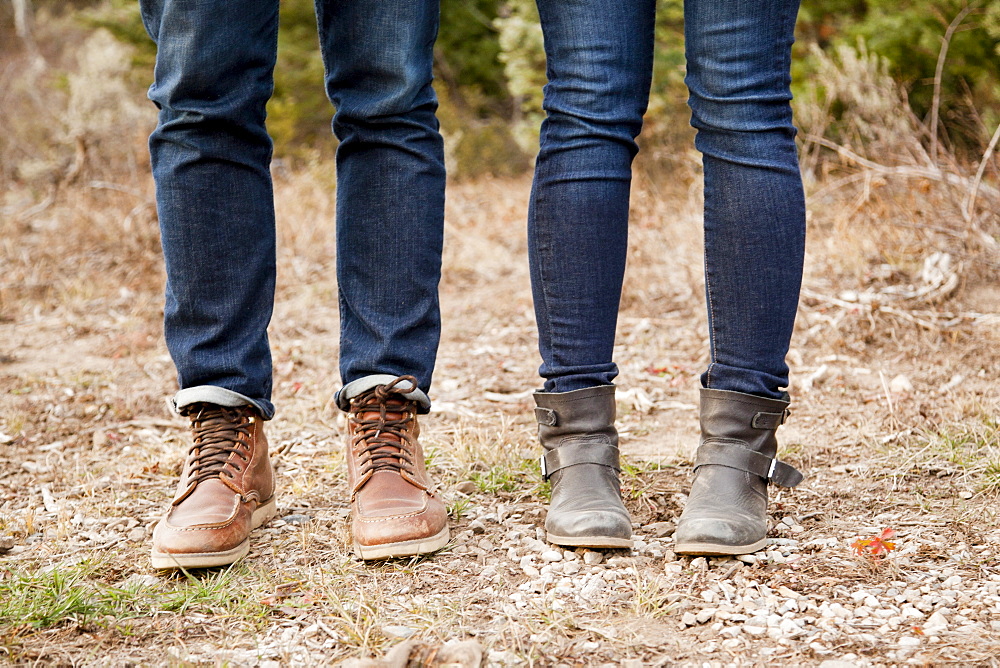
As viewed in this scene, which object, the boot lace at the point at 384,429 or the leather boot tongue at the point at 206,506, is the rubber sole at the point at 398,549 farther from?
the leather boot tongue at the point at 206,506

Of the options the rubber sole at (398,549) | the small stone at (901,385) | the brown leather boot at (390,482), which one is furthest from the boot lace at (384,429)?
the small stone at (901,385)

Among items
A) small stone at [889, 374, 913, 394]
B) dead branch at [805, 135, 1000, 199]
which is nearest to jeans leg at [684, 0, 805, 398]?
small stone at [889, 374, 913, 394]

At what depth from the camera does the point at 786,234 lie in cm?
146

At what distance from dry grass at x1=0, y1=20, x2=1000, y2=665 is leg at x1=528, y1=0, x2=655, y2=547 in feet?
0.51

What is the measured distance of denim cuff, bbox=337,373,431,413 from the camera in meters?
1.59

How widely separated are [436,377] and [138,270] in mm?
2063

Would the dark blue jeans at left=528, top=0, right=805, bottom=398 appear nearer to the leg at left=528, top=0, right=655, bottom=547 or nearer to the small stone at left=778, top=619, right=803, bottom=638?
the leg at left=528, top=0, right=655, bottom=547

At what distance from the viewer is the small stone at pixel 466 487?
1.85 m

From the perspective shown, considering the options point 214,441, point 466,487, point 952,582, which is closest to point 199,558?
point 214,441

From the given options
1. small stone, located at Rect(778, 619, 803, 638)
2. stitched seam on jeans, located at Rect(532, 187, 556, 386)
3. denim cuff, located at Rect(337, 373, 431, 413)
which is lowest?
small stone, located at Rect(778, 619, 803, 638)

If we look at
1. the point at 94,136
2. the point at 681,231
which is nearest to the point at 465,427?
the point at 681,231

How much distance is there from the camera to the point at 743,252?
1465mm

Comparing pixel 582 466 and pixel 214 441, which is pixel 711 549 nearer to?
pixel 582 466

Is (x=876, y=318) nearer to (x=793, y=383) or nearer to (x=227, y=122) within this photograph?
(x=793, y=383)
